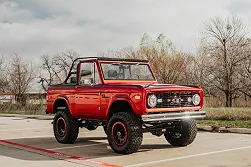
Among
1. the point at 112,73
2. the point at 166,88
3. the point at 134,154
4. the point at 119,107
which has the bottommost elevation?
the point at 134,154

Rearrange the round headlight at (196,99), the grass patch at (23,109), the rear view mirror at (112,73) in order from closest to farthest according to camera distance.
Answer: the round headlight at (196,99), the rear view mirror at (112,73), the grass patch at (23,109)

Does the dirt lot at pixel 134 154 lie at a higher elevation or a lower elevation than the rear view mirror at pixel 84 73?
lower

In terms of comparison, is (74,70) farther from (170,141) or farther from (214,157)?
(214,157)

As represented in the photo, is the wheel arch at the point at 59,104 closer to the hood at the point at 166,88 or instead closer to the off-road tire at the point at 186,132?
the hood at the point at 166,88

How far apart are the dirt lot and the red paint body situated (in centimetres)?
96

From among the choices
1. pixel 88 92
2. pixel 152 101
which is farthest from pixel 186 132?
pixel 88 92

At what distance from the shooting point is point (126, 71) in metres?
10.6

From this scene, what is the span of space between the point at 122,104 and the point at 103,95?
0.53 metres

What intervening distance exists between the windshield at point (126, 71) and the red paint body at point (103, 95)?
127 millimetres

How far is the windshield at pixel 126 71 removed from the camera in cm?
1016

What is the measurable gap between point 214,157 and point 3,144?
5.92 metres

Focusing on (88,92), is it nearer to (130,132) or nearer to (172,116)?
(130,132)

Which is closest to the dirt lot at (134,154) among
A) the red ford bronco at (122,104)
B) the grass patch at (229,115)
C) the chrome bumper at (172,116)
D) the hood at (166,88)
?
the red ford bronco at (122,104)

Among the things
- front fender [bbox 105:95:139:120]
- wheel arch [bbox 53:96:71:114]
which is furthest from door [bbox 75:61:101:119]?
wheel arch [bbox 53:96:71:114]
